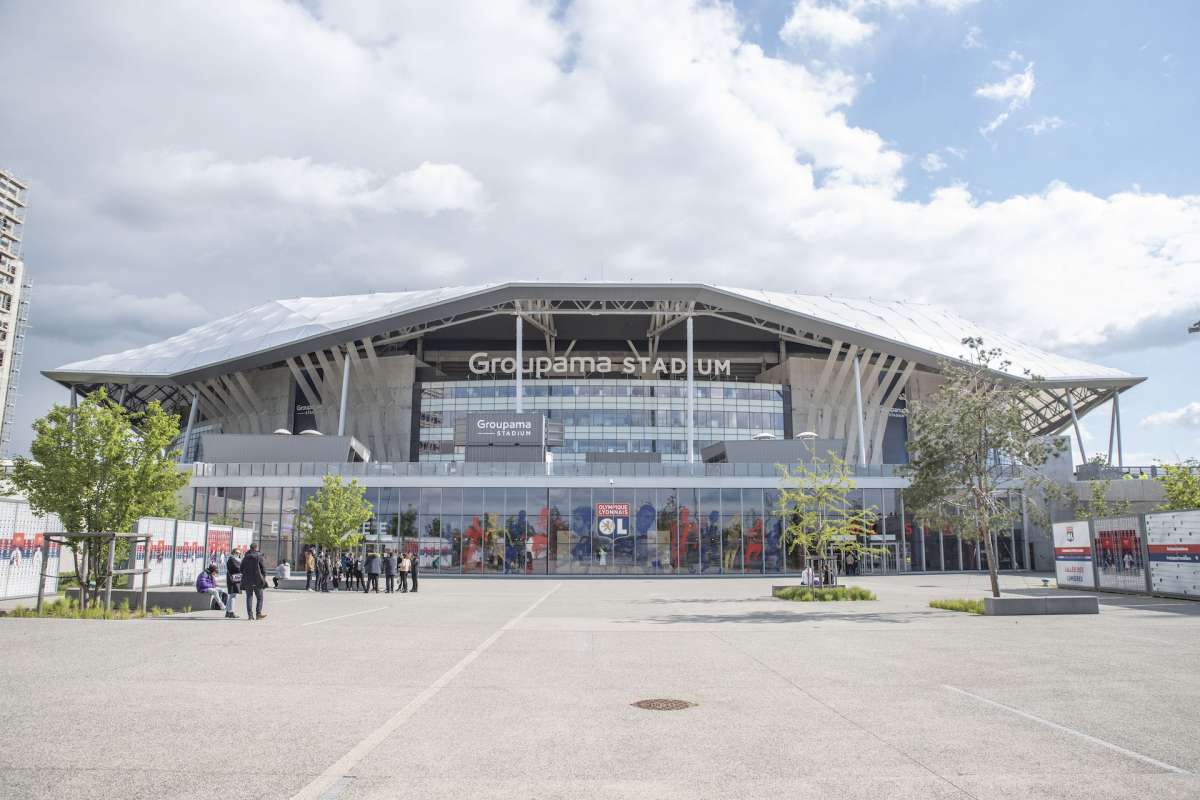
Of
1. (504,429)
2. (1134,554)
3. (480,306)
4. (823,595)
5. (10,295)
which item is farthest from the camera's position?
(10,295)

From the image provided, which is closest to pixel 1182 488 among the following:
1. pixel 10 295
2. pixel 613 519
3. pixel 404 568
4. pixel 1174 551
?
pixel 1174 551

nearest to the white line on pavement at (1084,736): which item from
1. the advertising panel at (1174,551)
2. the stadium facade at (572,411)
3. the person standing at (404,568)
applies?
the advertising panel at (1174,551)

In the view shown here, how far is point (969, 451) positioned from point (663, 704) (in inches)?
689

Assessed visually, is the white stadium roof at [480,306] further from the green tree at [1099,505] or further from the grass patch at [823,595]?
the grass patch at [823,595]

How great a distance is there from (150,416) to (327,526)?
16.8 m

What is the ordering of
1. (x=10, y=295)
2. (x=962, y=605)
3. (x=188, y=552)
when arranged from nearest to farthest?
(x=962, y=605) → (x=188, y=552) → (x=10, y=295)

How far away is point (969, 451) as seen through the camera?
77.3 feet

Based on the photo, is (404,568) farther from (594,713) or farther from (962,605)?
(594,713)

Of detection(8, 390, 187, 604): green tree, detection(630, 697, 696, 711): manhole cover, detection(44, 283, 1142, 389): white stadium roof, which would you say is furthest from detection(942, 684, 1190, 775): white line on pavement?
detection(44, 283, 1142, 389): white stadium roof

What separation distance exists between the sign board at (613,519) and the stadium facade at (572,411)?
0.11 metres

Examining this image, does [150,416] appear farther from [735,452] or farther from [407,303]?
[407,303]

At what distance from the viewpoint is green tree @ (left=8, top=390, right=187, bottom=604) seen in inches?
786

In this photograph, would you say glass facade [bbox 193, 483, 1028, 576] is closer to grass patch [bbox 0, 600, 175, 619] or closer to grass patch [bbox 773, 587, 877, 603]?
grass patch [bbox 773, 587, 877, 603]

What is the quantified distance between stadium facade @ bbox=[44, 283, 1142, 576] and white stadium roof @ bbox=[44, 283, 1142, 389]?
0.23 m
